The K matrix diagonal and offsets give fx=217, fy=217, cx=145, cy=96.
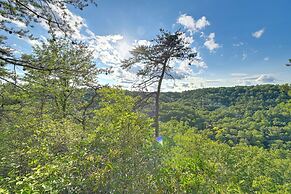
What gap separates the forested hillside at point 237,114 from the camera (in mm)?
65750

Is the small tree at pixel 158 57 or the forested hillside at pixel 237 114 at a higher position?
the small tree at pixel 158 57

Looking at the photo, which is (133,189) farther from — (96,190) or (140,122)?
(140,122)

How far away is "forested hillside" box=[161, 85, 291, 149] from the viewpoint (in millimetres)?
65750

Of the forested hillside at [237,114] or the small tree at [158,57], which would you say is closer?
the small tree at [158,57]

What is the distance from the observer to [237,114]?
92125mm

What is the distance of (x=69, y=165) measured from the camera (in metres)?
3.03

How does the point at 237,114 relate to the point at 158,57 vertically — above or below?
below

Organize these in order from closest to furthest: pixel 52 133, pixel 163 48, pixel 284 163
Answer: pixel 52 133 < pixel 163 48 < pixel 284 163

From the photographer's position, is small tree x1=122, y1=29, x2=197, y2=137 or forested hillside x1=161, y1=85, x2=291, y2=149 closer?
small tree x1=122, y1=29, x2=197, y2=137

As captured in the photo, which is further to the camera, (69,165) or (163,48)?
(163,48)

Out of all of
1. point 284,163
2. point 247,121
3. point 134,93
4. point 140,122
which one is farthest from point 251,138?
point 140,122

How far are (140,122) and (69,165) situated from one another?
1.72m

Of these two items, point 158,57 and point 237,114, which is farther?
point 237,114

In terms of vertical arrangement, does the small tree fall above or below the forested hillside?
above
